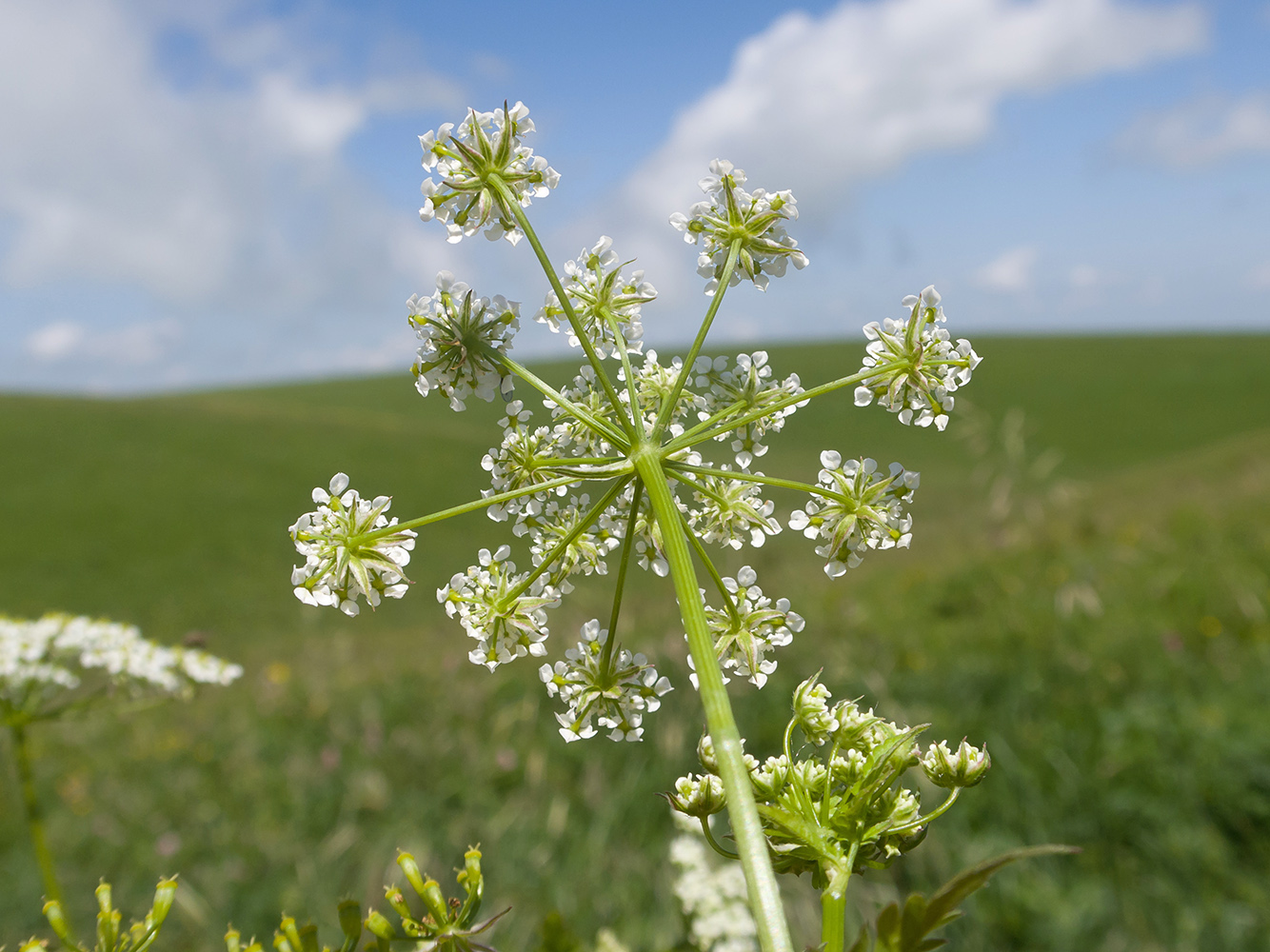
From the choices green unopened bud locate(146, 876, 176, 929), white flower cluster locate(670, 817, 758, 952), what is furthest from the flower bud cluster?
white flower cluster locate(670, 817, 758, 952)

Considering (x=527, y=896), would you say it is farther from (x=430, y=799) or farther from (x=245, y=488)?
(x=245, y=488)

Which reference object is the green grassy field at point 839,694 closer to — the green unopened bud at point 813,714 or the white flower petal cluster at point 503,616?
the green unopened bud at point 813,714

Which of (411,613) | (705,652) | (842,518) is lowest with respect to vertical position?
(411,613)

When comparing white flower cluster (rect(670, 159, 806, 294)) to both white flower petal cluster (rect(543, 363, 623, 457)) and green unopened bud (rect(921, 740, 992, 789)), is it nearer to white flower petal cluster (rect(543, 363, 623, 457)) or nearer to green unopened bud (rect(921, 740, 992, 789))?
white flower petal cluster (rect(543, 363, 623, 457))

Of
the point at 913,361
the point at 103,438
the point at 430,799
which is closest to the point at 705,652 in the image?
the point at 913,361

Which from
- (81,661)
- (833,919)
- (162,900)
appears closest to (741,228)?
(833,919)
